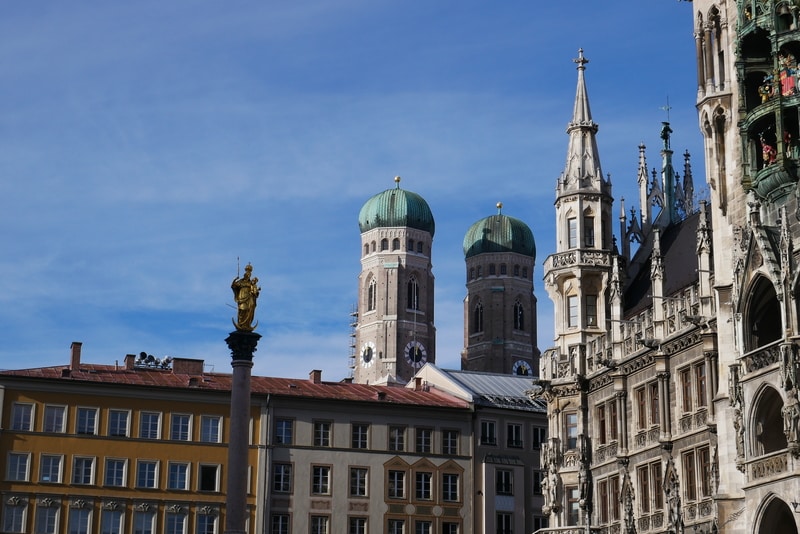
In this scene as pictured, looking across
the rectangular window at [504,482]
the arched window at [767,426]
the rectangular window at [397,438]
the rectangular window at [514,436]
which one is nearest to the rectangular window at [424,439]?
the rectangular window at [397,438]

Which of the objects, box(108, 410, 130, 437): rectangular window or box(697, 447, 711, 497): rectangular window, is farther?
box(108, 410, 130, 437): rectangular window

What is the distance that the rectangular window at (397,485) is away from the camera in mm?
101875

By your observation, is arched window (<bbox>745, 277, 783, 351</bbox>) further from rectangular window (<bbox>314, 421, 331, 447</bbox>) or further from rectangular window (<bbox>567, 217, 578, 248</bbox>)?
rectangular window (<bbox>314, 421, 331, 447</bbox>)

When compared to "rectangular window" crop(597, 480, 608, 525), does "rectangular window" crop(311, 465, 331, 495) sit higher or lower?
higher

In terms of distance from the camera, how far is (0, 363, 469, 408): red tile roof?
9838cm

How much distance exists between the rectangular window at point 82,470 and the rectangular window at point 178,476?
5.21 meters

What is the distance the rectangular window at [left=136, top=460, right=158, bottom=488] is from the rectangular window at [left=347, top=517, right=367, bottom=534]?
1395 centimetres

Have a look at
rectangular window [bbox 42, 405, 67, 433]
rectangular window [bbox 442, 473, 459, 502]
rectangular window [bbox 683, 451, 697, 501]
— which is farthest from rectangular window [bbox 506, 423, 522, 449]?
rectangular window [bbox 683, 451, 697, 501]

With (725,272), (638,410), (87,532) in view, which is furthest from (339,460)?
(725,272)

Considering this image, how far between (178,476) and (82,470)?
6.45 metres

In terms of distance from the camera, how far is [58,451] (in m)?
95.6

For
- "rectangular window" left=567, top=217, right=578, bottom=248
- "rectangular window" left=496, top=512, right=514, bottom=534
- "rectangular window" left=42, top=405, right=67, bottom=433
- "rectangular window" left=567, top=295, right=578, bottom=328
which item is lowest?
"rectangular window" left=496, top=512, right=514, bottom=534

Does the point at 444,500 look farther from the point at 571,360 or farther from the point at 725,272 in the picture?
the point at 725,272

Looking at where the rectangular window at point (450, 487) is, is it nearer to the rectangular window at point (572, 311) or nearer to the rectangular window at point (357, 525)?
the rectangular window at point (357, 525)
